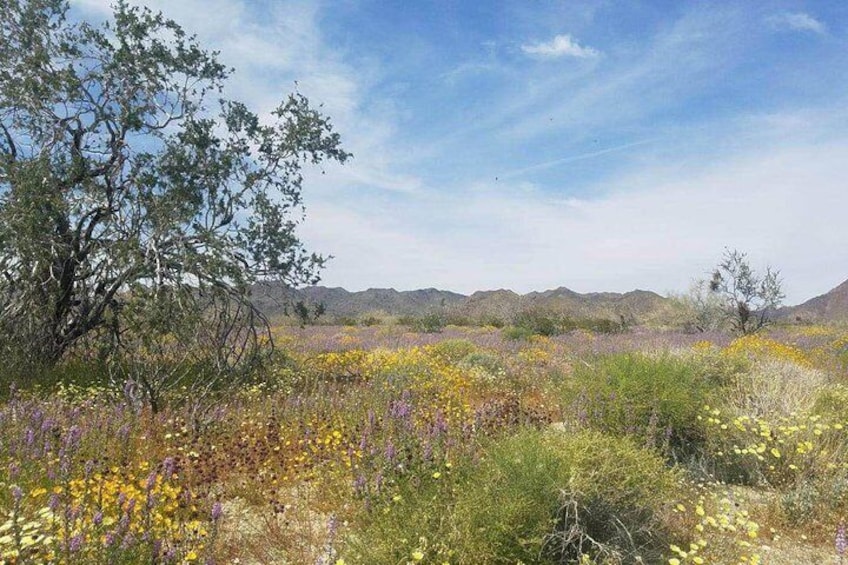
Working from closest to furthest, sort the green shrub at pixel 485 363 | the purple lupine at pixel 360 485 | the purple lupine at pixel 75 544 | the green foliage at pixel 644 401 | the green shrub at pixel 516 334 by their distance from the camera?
the purple lupine at pixel 75 544 < the purple lupine at pixel 360 485 < the green foliage at pixel 644 401 < the green shrub at pixel 485 363 < the green shrub at pixel 516 334

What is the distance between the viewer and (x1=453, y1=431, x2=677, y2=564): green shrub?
325 cm

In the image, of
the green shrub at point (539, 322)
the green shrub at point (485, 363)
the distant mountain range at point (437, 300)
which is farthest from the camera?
the distant mountain range at point (437, 300)

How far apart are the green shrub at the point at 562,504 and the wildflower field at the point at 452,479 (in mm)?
16

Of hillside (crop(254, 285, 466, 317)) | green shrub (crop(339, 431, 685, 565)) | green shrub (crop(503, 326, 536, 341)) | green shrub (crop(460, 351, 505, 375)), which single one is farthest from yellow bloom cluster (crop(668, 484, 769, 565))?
hillside (crop(254, 285, 466, 317))

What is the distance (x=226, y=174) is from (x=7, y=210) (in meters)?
3.43

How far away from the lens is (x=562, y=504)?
3482 millimetres

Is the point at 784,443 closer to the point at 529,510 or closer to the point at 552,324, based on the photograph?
the point at 529,510

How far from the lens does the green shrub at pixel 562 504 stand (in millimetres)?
3254

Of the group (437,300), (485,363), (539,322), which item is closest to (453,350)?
(485,363)

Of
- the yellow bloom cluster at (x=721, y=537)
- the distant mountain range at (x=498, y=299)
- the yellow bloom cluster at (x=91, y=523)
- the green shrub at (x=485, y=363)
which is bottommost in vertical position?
the yellow bloom cluster at (x=721, y=537)

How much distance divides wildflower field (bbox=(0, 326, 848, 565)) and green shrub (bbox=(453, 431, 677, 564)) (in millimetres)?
16

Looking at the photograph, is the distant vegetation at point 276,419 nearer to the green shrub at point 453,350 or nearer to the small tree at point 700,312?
the green shrub at point 453,350

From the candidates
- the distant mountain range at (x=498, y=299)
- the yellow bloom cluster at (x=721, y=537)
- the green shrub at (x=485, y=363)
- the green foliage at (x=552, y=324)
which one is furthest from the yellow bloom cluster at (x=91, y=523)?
the distant mountain range at (x=498, y=299)

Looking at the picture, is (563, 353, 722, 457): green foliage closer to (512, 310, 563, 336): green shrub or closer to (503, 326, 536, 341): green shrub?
(503, 326, 536, 341): green shrub
